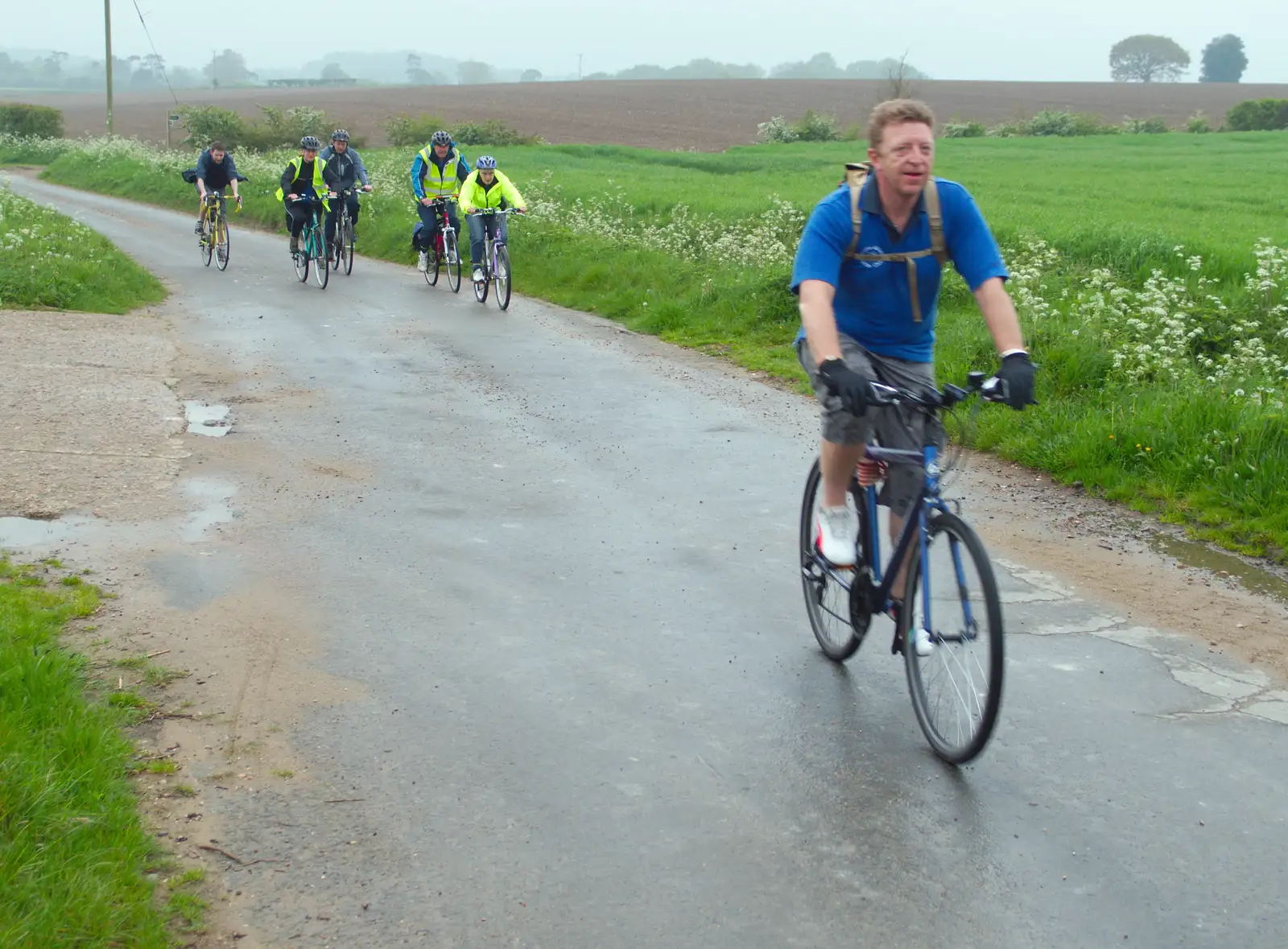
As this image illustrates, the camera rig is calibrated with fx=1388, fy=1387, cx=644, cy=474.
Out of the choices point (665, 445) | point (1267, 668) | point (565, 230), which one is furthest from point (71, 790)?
point (565, 230)

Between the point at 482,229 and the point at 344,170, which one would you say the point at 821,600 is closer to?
the point at 482,229

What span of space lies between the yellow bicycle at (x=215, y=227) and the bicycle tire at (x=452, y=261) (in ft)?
13.9

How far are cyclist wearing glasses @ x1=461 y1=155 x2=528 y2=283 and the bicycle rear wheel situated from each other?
18.2 feet

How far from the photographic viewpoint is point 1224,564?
6.73 meters

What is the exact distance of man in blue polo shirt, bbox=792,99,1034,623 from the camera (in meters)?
4.47

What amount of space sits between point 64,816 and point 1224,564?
5.33 meters

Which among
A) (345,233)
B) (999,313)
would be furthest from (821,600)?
(345,233)

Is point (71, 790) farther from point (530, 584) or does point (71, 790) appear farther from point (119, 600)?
point (530, 584)

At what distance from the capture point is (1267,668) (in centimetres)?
536

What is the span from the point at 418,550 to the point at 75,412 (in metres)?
3.88

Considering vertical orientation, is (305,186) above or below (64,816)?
above

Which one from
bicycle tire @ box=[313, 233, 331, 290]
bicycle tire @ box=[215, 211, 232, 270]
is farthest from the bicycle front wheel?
bicycle tire @ box=[215, 211, 232, 270]

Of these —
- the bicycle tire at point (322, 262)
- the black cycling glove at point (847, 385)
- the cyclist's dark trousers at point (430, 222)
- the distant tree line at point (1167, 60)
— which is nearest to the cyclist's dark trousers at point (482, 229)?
the cyclist's dark trousers at point (430, 222)

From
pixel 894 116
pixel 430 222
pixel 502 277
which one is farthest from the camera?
pixel 430 222
